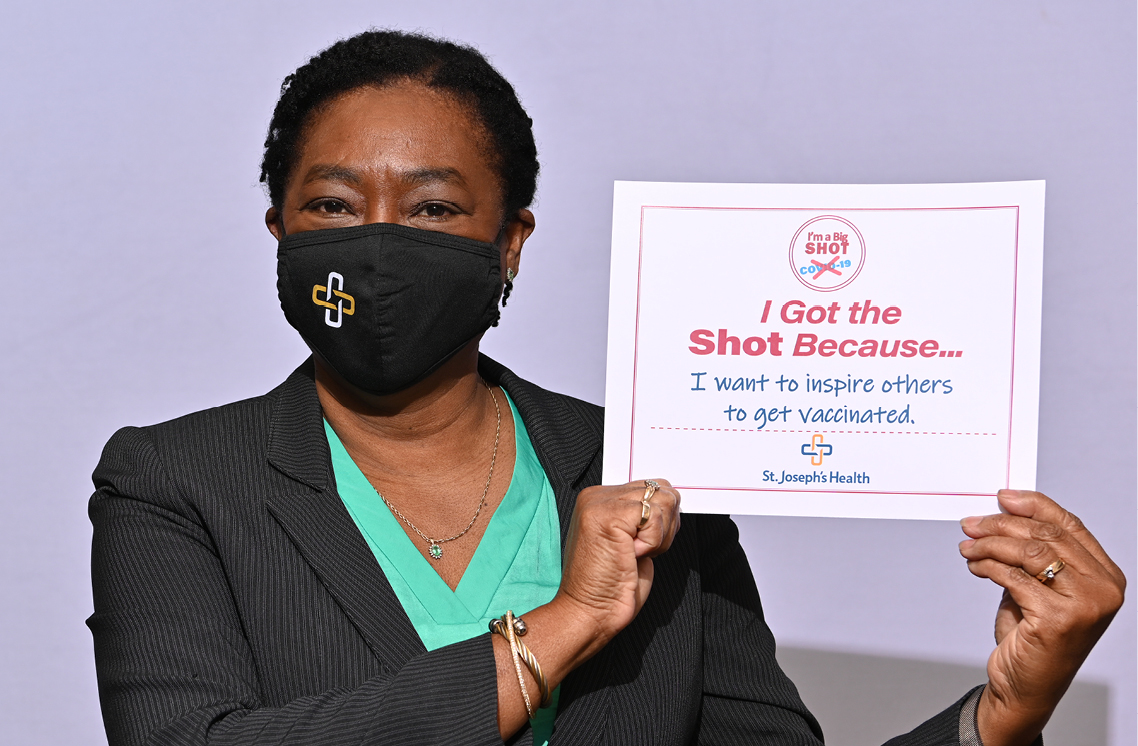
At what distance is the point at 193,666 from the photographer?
132cm

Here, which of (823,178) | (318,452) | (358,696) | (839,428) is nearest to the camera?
(358,696)

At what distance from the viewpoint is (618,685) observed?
1.52 metres

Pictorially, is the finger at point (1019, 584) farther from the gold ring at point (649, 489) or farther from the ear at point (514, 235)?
the ear at point (514, 235)

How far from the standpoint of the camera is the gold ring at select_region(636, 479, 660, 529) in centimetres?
133

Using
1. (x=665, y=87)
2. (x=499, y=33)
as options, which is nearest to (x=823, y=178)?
(x=665, y=87)

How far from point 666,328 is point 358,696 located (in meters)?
0.54

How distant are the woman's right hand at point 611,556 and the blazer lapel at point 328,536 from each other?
0.66ft

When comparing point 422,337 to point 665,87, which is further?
point 665,87

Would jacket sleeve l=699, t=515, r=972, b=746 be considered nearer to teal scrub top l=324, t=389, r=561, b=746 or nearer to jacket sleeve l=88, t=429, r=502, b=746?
teal scrub top l=324, t=389, r=561, b=746

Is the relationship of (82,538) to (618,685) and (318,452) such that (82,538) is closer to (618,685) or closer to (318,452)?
(318,452)

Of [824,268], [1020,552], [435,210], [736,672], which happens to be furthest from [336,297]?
[1020,552]

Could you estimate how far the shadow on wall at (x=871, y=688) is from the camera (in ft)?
9.18

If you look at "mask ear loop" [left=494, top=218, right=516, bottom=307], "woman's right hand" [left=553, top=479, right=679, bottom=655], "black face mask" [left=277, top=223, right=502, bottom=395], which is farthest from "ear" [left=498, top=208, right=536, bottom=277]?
"woman's right hand" [left=553, top=479, right=679, bottom=655]

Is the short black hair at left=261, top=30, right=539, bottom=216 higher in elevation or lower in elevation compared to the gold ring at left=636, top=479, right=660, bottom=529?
higher
